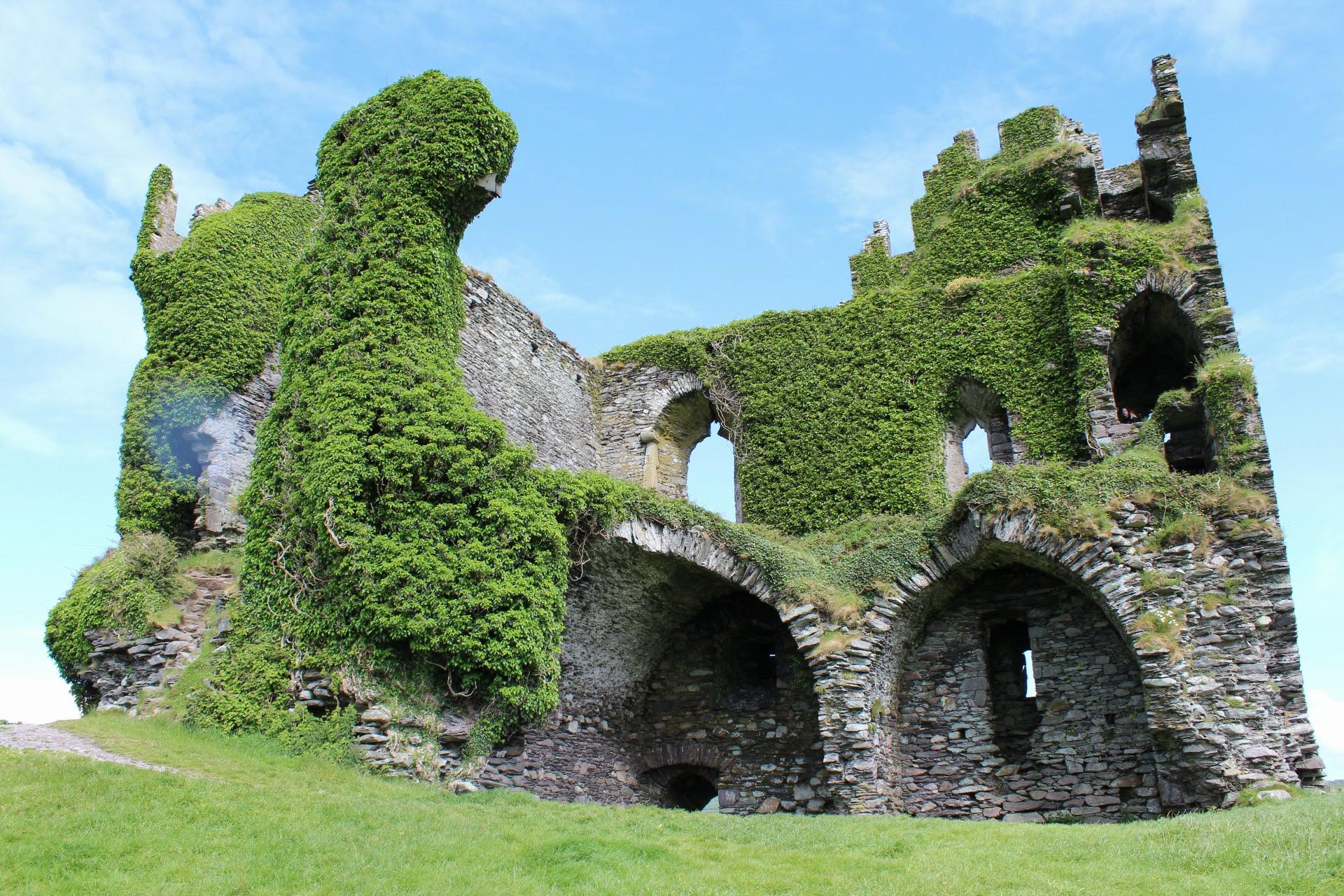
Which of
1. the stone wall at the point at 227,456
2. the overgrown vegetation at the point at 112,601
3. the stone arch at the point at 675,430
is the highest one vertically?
the stone arch at the point at 675,430

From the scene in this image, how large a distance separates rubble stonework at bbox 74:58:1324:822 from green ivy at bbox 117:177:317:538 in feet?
1.64

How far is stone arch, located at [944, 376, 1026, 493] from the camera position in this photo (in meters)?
19.4

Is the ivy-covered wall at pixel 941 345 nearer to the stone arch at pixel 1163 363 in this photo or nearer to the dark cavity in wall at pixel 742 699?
the stone arch at pixel 1163 363

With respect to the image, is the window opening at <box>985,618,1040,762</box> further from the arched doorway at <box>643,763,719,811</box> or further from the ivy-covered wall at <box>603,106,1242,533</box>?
the arched doorway at <box>643,763,719,811</box>

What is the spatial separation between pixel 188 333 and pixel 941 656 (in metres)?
13.5

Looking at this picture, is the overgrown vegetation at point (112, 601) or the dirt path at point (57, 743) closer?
the dirt path at point (57, 743)

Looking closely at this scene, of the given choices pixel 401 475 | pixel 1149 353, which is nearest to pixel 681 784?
pixel 401 475

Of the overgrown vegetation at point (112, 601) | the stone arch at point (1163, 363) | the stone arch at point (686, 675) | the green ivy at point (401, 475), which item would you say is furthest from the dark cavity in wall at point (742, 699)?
the overgrown vegetation at point (112, 601)

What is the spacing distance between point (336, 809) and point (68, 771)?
260 centimetres

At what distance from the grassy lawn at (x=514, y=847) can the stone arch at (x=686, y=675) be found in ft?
14.1

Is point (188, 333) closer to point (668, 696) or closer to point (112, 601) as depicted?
point (112, 601)

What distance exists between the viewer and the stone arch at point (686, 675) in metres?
16.3

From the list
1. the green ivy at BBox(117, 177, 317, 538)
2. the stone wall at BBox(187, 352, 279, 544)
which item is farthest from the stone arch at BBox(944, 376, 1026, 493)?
the green ivy at BBox(117, 177, 317, 538)

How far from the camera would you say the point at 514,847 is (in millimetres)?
10484
